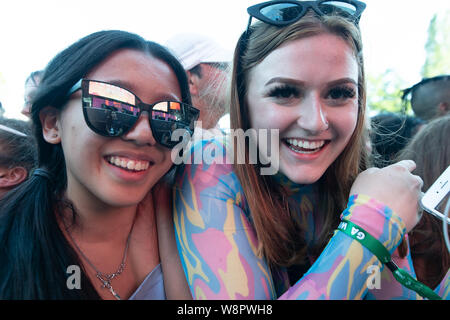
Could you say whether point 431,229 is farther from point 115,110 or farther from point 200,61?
point 200,61

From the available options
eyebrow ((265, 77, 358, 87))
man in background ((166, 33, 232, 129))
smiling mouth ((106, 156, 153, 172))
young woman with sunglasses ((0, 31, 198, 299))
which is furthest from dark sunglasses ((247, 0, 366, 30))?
man in background ((166, 33, 232, 129))

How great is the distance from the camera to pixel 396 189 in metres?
1.29

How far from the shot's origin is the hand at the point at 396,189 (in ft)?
4.12

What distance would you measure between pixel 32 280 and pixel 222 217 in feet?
2.34

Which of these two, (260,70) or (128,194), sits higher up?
(260,70)

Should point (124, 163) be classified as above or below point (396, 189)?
above

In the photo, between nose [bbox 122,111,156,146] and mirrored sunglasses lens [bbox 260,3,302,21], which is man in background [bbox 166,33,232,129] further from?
nose [bbox 122,111,156,146]

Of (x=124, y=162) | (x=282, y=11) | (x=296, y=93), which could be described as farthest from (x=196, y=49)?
(x=124, y=162)

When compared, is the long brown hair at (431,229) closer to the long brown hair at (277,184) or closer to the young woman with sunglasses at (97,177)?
the long brown hair at (277,184)

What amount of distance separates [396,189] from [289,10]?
34.3 inches

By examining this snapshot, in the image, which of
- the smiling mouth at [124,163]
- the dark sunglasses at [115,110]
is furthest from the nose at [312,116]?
the smiling mouth at [124,163]

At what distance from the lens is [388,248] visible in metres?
1.18
